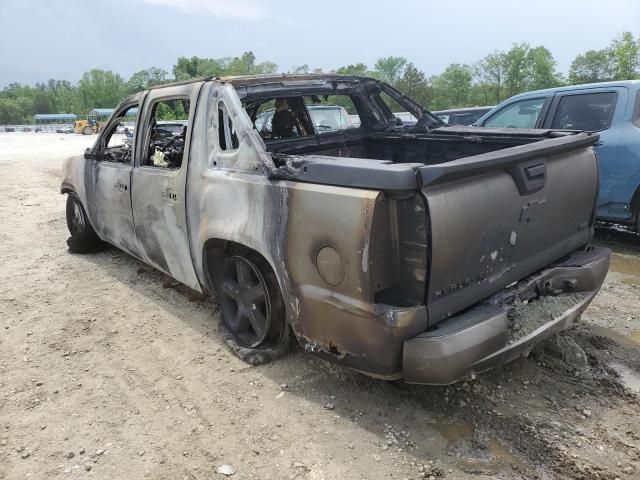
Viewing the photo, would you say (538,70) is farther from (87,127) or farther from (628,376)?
(628,376)

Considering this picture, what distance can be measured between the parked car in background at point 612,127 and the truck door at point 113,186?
4.58 meters

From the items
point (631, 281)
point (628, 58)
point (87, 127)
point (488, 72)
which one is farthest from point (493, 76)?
point (631, 281)

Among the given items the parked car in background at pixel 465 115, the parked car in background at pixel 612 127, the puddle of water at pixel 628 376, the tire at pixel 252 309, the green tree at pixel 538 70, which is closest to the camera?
the puddle of water at pixel 628 376

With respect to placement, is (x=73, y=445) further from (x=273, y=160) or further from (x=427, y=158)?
(x=427, y=158)

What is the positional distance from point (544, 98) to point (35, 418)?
20.1 ft

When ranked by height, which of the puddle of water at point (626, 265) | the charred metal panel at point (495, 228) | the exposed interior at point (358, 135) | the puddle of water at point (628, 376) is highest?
the exposed interior at point (358, 135)

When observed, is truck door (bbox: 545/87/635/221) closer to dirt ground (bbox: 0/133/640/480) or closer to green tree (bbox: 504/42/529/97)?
dirt ground (bbox: 0/133/640/480)

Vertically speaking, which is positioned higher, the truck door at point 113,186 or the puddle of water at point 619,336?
the truck door at point 113,186

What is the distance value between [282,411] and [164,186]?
194 centimetres

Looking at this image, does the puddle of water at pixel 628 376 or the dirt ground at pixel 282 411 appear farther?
the puddle of water at pixel 628 376

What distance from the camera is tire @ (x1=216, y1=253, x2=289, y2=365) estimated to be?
3330 mm

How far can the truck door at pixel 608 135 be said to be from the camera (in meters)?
5.59

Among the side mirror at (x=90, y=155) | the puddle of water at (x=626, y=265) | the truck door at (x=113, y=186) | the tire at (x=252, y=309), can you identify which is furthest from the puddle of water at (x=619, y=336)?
the side mirror at (x=90, y=155)

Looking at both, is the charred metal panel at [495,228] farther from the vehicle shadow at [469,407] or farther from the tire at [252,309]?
the tire at [252,309]
